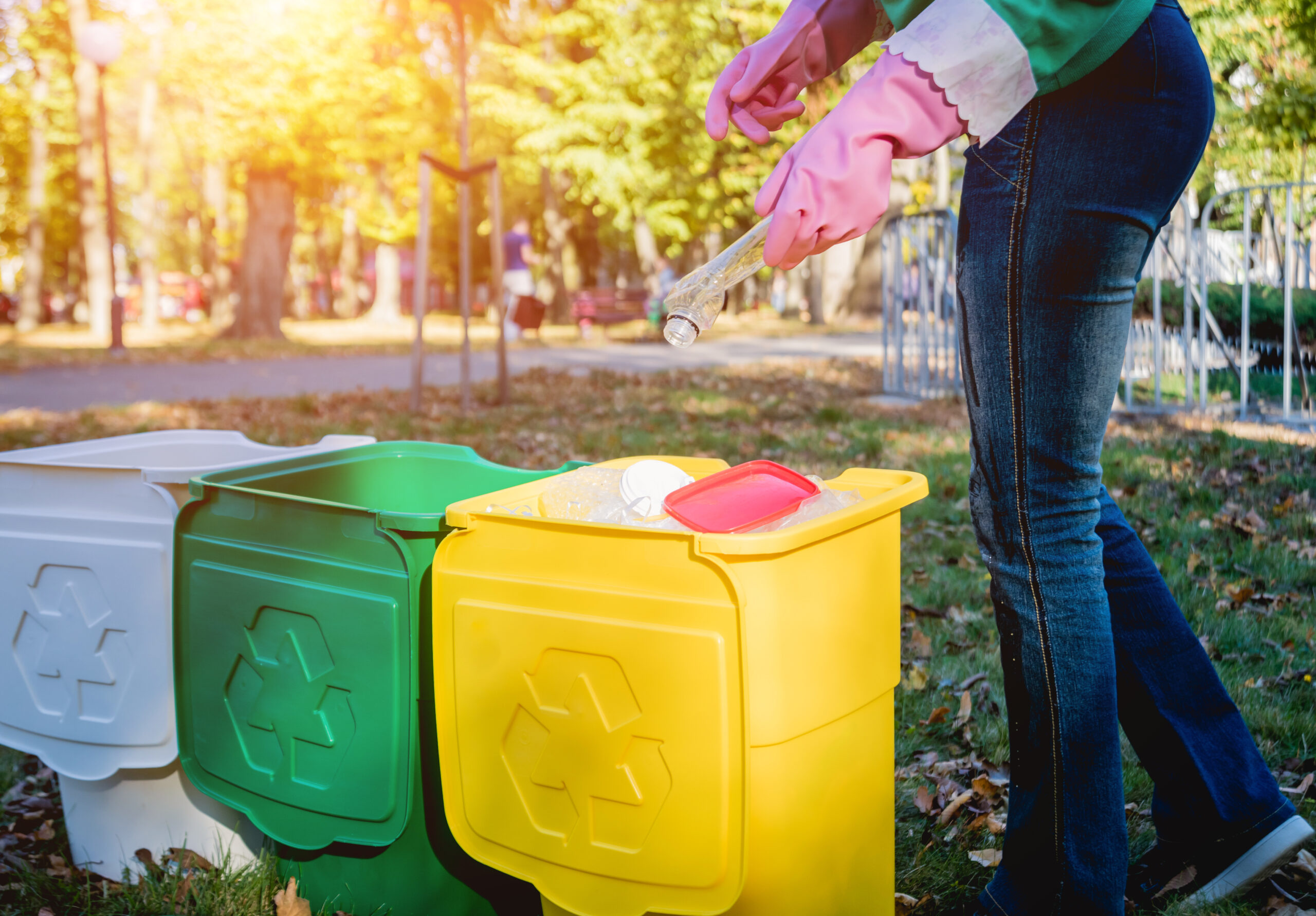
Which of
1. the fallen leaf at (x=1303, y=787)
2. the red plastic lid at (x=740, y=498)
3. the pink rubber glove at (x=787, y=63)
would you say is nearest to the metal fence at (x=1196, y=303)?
the fallen leaf at (x=1303, y=787)

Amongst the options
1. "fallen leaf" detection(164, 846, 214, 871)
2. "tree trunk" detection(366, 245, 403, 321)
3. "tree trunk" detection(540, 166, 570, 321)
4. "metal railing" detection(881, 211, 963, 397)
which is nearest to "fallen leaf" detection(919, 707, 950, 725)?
"fallen leaf" detection(164, 846, 214, 871)

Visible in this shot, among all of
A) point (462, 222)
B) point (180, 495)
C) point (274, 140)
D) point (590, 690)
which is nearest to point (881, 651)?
point (590, 690)

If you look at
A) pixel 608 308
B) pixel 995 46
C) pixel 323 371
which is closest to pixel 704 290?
pixel 995 46

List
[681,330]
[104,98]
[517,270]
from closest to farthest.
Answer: [681,330]
[104,98]
[517,270]

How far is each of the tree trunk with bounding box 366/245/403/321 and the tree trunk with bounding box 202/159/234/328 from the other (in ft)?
12.1

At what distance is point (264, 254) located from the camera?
16.1 meters

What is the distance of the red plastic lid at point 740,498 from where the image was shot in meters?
1.38

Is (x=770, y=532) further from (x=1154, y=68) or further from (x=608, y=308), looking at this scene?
(x=608, y=308)

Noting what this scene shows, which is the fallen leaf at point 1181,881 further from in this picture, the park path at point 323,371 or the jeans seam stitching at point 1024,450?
the park path at point 323,371

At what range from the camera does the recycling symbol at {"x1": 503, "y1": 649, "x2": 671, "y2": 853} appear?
4.16ft

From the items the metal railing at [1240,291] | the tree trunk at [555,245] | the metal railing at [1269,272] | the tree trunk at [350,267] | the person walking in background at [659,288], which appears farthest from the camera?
the tree trunk at [350,267]

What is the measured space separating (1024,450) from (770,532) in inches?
14.0

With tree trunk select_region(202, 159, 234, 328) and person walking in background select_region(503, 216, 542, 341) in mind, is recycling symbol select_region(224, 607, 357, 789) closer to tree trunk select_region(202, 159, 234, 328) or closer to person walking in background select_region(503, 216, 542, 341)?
person walking in background select_region(503, 216, 542, 341)

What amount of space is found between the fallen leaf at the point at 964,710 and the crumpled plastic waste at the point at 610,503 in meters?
1.02
